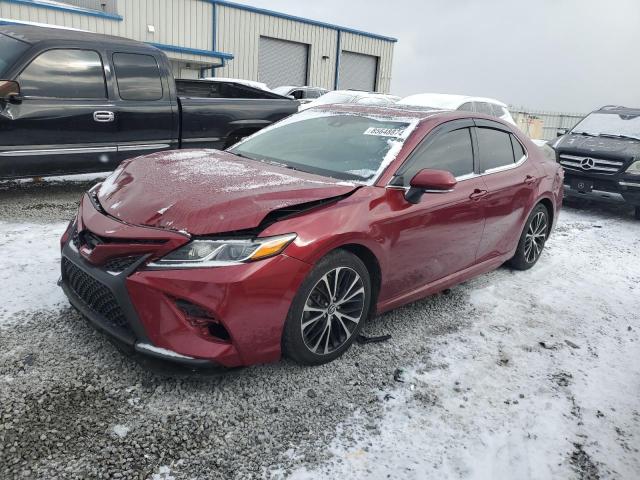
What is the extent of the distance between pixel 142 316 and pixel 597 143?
8.22 metres

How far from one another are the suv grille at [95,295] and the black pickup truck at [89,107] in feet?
11.4

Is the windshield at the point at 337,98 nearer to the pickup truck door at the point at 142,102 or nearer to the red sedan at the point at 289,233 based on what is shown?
the pickup truck door at the point at 142,102

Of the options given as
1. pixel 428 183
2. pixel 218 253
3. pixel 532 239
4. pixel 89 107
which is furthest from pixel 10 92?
pixel 532 239

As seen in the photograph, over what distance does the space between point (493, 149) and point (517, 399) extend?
2.22 metres

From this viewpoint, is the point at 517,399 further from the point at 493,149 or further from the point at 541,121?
the point at 541,121

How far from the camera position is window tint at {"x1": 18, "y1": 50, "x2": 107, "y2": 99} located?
5730 mm

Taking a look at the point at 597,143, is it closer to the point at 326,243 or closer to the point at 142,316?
the point at 326,243

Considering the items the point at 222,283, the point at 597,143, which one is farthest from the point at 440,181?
the point at 597,143

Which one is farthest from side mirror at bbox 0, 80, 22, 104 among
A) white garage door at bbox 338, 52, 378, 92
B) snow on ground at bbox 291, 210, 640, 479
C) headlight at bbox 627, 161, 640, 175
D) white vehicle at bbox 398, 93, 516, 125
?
white garage door at bbox 338, 52, 378, 92

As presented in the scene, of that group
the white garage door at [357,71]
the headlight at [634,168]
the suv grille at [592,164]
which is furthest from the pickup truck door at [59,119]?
the white garage door at [357,71]

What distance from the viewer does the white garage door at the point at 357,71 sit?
94.4 feet

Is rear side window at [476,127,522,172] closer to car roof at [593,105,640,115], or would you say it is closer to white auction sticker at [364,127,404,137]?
white auction sticker at [364,127,404,137]

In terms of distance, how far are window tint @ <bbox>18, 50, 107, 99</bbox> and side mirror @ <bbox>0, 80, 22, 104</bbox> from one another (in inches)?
6.1

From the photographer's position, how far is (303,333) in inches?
115
